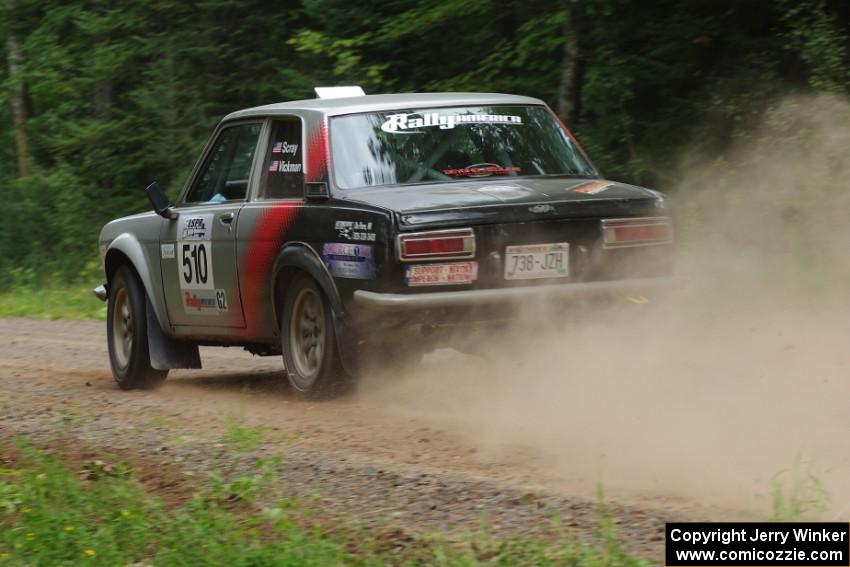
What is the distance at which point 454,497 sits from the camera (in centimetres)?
501

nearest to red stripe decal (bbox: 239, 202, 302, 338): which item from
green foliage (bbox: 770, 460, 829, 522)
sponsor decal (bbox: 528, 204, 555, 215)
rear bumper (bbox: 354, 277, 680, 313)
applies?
rear bumper (bbox: 354, 277, 680, 313)

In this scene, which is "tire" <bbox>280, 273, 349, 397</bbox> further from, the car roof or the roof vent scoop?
the roof vent scoop

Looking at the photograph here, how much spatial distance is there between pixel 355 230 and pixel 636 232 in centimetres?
156

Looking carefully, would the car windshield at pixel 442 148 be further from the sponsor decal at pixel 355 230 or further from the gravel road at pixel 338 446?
the gravel road at pixel 338 446

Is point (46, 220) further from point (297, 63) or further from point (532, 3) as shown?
point (532, 3)

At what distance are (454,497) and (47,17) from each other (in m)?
20.1

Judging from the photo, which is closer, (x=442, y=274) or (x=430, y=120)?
(x=442, y=274)

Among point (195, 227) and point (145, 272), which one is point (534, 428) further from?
point (145, 272)

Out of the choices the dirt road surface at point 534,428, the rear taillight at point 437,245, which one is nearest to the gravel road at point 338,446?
the dirt road surface at point 534,428

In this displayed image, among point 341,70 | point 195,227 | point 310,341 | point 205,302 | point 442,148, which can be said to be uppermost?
point 341,70

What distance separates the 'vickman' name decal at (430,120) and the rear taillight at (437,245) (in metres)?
1.08

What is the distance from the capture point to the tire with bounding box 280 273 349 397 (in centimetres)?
741

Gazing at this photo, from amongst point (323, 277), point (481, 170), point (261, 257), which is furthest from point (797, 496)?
point (261, 257)

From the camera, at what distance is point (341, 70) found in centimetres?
1781
